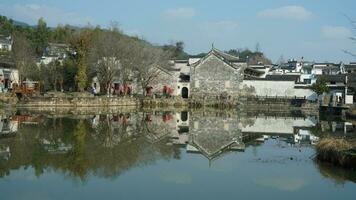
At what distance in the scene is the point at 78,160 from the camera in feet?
55.0

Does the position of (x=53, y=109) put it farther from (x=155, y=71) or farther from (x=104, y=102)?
(x=155, y=71)

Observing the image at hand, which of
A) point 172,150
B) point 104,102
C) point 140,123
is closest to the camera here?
point 172,150

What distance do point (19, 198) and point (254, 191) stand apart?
568cm

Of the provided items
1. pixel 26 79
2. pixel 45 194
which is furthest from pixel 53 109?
pixel 45 194

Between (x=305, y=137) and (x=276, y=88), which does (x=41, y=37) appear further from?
(x=305, y=137)

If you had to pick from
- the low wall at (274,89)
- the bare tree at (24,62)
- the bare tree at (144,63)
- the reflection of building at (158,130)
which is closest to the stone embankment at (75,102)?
the bare tree at (144,63)

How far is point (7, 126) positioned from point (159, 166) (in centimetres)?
1336

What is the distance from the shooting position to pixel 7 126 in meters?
27.1

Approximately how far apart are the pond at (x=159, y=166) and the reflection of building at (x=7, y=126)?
0.05 meters

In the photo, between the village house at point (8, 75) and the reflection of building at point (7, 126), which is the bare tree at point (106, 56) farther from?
the reflection of building at point (7, 126)

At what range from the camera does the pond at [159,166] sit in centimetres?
1272

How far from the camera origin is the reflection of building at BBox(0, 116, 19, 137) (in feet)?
79.5

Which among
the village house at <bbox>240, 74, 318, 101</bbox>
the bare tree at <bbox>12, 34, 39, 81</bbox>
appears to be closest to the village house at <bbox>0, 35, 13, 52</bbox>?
the bare tree at <bbox>12, 34, 39, 81</bbox>

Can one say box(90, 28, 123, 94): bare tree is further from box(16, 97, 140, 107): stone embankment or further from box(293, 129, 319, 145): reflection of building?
box(293, 129, 319, 145): reflection of building
